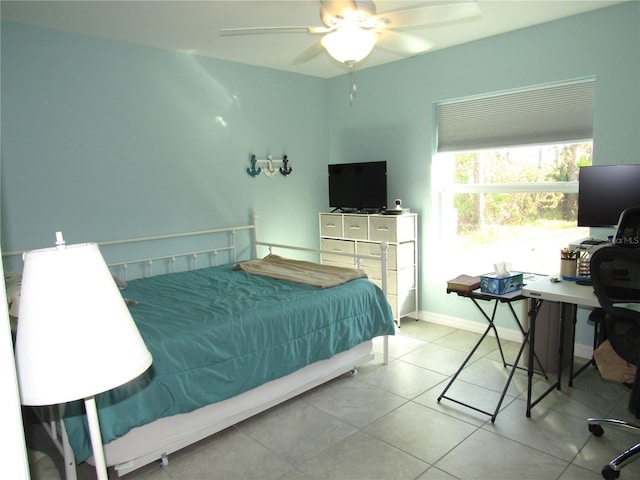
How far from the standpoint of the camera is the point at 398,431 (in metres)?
2.37

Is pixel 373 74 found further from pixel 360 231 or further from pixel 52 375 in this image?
pixel 52 375

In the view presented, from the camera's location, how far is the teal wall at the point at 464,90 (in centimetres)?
289

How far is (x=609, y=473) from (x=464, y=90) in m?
2.81

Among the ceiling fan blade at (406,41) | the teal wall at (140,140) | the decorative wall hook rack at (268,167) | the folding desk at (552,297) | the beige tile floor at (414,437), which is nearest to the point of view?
the beige tile floor at (414,437)

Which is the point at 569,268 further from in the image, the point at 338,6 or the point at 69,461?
the point at 69,461

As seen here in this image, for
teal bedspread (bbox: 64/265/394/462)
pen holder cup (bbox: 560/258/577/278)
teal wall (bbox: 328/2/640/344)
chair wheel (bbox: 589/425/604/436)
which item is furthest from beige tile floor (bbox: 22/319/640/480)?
teal wall (bbox: 328/2/640/344)

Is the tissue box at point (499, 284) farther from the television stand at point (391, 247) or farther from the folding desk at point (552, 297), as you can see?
the television stand at point (391, 247)

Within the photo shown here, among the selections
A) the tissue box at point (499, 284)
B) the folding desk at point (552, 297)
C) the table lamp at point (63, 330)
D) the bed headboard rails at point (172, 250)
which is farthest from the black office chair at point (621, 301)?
the bed headboard rails at point (172, 250)

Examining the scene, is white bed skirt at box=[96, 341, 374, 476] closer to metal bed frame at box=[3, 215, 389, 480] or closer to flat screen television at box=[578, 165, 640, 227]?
metal bed frame at box=[3, 215, 389, 480]

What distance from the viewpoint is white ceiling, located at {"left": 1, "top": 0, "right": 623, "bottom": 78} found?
8.62ft

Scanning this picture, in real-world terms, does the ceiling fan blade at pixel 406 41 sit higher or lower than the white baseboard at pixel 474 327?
higher

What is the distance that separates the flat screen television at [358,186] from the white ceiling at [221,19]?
1.14m

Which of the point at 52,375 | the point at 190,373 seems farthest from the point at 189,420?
the point at 52,375

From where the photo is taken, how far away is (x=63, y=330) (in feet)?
3.10
